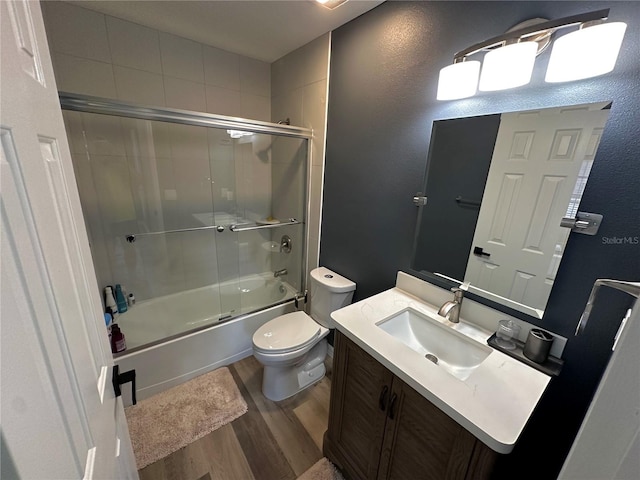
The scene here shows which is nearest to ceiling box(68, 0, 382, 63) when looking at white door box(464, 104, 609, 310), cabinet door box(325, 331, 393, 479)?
white door box(464, 104, 609, 310)

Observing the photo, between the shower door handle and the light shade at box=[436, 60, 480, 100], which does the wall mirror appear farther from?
the shower door handle

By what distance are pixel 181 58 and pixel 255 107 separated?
63 cm

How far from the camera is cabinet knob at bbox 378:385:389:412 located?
3.30ft

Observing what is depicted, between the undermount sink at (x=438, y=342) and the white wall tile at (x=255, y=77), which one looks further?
the white wall tile at (x=255, y=77)

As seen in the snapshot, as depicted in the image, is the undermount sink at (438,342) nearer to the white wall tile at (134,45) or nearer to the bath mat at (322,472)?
the bath mat at (322,472)

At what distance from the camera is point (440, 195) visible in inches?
51.6

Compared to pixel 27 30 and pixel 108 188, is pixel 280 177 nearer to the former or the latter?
pixel 108 188

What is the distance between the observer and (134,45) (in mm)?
1733

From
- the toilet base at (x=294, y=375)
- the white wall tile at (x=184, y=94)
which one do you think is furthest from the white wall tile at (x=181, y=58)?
the toilet base at (x=294, y=375)

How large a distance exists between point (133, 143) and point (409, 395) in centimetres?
233

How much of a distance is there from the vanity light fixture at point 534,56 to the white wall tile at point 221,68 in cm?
174

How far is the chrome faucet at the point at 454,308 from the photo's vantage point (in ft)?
3.79

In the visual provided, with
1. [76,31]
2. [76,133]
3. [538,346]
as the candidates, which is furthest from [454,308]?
[76,31]

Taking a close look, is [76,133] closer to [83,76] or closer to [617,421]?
[83,76]
